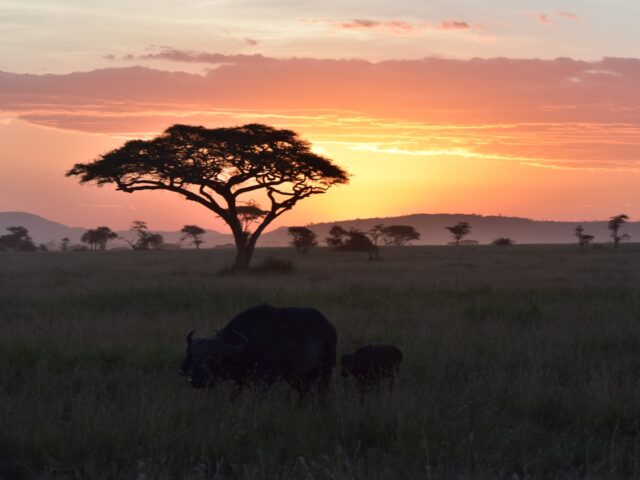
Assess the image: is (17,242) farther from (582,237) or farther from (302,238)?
(582,237)

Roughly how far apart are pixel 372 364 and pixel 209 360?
2031 mm

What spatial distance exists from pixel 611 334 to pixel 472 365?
3.16 meters

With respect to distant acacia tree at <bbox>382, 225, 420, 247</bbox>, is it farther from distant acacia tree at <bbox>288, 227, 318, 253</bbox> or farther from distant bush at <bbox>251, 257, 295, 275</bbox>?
distant bush at <bbox>251, 257, 295, 275</bbox>

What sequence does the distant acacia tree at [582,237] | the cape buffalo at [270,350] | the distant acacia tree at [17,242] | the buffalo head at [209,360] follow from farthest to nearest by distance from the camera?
the distant acacia tree at [17,242] < the distant acacia tree at [582,237] < the cape buffalo at [270,350] < the buffalo head at [209,360]

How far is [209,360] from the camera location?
7801 millimetres

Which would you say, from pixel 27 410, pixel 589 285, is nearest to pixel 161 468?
pixel 27 410

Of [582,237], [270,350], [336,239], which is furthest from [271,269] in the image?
[582,237]

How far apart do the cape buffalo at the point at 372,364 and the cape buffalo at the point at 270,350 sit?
643 millimetres

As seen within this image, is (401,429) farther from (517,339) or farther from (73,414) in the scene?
(517,339)

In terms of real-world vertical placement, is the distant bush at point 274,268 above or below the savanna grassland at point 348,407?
above

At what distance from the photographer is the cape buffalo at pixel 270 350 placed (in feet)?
25.8

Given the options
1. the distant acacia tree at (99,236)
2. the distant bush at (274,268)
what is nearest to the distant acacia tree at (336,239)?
the distant bush at (274,268)

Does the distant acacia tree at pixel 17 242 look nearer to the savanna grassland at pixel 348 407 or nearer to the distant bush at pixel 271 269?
the distant bush at pixel 271 269

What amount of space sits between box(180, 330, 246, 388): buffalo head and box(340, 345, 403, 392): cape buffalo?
1.61 meters
